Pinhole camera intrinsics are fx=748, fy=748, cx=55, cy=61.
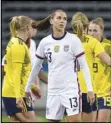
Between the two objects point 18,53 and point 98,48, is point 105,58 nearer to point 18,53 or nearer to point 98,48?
point 98,48

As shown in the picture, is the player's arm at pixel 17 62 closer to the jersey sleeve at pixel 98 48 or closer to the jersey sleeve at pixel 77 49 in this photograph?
the jersey sleeve at pixel 77 49

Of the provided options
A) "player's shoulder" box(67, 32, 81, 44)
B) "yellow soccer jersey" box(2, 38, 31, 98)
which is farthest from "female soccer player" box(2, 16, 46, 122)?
"player's shoulder" box(67, 32, 81, 44)

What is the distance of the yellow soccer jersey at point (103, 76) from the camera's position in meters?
11.3

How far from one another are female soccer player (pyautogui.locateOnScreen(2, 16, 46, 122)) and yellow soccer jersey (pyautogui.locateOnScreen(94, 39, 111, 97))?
137 centimetres

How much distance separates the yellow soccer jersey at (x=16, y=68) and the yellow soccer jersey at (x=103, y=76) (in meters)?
1.43

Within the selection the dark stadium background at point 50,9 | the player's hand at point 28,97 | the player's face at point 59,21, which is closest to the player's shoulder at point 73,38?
the player's face at point 59,21

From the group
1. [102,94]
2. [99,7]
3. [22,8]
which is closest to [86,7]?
[99,7]

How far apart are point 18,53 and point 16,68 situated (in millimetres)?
202

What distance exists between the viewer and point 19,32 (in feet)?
33.6

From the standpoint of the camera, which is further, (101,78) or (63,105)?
(101,78)

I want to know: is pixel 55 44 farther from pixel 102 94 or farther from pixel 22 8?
pixel 22 8

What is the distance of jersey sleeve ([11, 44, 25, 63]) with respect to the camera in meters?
9.91

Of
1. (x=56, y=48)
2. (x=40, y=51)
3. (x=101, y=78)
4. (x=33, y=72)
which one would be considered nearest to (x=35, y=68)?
(x=33, y=72)

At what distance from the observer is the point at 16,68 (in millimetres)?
9891
